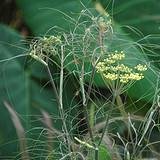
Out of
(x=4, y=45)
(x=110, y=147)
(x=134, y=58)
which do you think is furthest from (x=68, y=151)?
(x=4, y=45)

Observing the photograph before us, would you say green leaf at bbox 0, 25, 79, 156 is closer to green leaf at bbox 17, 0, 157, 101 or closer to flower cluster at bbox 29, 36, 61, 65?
green leaf at bbox 17, 0, 157, 101

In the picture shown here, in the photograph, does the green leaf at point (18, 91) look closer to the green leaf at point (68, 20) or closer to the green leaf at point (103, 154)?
the green leaf at point (68, 20)

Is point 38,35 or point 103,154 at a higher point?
point 38,35

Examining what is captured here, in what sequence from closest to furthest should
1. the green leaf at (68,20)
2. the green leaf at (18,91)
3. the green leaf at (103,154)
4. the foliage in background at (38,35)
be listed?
the green leaf at (103,154), the green leaf at (68,20), the foliage in background at (38,35), the green leaf at (18,91)

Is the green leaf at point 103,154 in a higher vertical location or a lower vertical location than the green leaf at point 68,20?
lower

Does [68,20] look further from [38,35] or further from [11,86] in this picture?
[11,86]

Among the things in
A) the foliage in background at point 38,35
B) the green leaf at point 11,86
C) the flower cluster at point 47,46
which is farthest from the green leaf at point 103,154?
the green leaf at point 11,86

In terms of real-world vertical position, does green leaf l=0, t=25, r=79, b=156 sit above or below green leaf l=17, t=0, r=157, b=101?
below

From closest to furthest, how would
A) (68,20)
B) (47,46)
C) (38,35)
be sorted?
(47,46), (68,20), (38,35)

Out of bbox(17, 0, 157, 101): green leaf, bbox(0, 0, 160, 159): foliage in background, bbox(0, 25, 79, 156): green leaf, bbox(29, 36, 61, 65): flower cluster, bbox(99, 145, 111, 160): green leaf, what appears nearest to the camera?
bbox(29, 36, 61, 65): flower cluster

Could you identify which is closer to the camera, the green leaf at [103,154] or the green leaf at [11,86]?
the green leaf at [103,154]

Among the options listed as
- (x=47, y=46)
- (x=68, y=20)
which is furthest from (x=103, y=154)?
(x=68, y=20)

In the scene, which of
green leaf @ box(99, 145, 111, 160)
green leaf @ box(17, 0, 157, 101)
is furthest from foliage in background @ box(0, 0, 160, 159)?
green leaf @ box(99, 145, 111, 160)

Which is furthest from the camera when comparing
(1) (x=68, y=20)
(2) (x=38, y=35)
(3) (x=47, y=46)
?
(2) (x=38, y=35)
